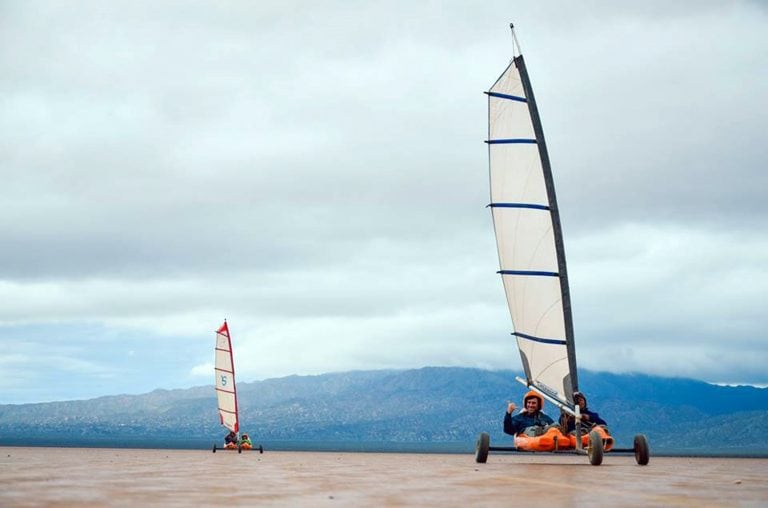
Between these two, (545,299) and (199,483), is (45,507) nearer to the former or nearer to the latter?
(199,483)

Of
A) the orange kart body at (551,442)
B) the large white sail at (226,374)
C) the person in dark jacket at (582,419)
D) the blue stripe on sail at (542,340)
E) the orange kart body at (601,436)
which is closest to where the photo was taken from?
the orange kart body at (601,436)

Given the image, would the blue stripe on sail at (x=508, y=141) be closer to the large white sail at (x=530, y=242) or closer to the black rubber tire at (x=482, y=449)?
the large white sail at (x=530, y=242)

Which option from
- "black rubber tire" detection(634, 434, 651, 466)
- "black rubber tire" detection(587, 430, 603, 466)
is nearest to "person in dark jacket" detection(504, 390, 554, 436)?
"black rubber tire" detection(634, 434, 651, 466)

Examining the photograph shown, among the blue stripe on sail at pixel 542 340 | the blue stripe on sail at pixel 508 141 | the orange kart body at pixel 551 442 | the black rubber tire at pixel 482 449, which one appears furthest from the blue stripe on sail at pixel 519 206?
the black rubber tire at pixel 482 449

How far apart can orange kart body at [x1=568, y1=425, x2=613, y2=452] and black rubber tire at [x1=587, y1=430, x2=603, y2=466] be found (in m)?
0.62

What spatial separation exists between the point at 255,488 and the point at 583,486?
17.3 ft

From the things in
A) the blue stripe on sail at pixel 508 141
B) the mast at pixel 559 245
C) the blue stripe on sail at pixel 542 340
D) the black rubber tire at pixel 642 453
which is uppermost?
the blue stripe on sail at pixel 508 141

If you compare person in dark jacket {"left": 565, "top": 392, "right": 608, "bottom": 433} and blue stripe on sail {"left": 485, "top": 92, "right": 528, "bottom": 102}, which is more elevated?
blue stripe on sail {"left": 485, "top": 92, "right": 528, "bottom": 102}

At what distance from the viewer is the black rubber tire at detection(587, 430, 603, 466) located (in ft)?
86.3

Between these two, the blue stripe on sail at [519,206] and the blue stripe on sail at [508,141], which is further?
the blue stripe on sail at [508,141]

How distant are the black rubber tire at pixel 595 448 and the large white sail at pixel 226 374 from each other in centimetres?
4834

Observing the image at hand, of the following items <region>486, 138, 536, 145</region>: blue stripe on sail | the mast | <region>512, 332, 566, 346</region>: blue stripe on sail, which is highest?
<region>486, 138, 536, 145</region>: blue stripe on sail

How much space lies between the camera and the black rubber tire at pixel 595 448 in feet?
86.3

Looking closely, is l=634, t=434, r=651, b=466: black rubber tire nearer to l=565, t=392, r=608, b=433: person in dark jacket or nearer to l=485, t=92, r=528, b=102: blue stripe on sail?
l=565, t=392, r=608, b=433: person in dark jacket
